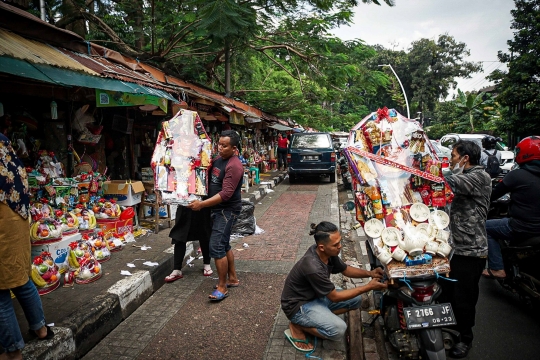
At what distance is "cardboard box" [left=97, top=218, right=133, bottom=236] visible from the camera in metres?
5.43

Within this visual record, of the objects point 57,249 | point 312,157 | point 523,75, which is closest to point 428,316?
point 57,249

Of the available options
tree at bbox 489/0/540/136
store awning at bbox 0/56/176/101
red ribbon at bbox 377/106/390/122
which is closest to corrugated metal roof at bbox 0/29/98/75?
store awning at bbox 0/56/176/101

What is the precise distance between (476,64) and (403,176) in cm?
3572

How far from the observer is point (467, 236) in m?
3.10

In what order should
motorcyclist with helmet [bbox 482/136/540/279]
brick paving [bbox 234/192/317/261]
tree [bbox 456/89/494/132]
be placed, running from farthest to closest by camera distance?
tree [bbox 456/89/494/132] → brick paving [bbox 234/192/317/261] → motorcyclist with helmet [bbox 482/136/540/279]

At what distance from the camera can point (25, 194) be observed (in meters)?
2.79

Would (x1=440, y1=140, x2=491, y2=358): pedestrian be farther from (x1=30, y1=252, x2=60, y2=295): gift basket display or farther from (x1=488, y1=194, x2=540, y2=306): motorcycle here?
(x1=30, y1=252, x2=60, y2=295): gift basket display

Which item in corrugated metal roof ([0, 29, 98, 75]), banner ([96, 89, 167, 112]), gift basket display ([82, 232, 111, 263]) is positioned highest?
corrugated metal roof ([0, 29, 98, 75])

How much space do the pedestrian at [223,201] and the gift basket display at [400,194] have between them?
→ 53.1 inches

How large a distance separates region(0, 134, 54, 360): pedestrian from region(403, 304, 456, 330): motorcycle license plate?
9.31ft

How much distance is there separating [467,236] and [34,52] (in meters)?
4.72

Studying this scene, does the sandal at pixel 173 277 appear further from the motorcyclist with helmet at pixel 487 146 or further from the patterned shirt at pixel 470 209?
the motorcyclist with helmet at pixel 487 146

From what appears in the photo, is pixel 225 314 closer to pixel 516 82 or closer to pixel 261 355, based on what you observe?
pixel 261 355

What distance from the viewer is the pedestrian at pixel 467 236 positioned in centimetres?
305
